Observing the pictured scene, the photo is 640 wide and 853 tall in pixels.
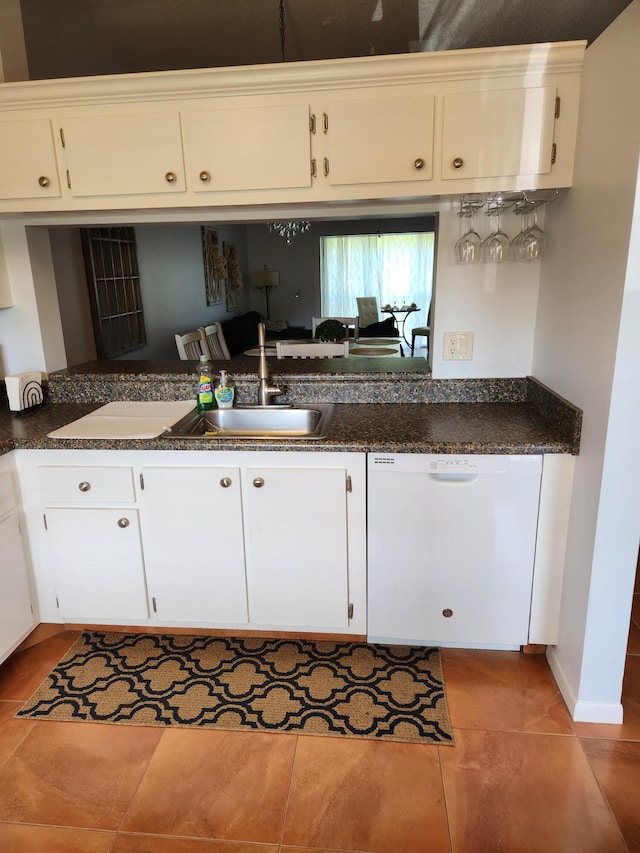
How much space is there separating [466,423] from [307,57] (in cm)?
241

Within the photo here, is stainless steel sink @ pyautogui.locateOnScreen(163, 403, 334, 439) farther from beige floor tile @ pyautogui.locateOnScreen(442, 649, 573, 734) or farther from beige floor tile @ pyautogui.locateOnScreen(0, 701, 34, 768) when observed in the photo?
beige floor tile @ pyautogui.locateOnScreen(0, 701, 34, 768)

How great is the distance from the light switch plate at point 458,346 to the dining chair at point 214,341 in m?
2.57

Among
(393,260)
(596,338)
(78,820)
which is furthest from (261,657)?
(393,260)

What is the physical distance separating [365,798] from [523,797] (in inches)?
17.3

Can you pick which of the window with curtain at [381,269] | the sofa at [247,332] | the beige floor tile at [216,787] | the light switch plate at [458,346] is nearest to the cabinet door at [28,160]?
the light switch plate at [458,346]

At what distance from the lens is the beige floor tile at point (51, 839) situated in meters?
1.41

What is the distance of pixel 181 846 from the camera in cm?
141

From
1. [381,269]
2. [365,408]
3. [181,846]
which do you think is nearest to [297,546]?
[365,408]

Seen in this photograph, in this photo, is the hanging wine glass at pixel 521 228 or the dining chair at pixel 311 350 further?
the dining chair at pixel 311 350

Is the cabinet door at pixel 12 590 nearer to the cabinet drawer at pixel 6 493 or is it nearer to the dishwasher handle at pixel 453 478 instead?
the cabinet drawer at pixel 6 493

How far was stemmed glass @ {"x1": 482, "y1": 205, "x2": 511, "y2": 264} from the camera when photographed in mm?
2027

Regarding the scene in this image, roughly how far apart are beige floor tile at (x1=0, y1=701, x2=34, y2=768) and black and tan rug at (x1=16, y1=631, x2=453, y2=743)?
0.12 ft

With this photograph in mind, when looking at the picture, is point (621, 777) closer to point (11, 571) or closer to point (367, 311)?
point (11, 571)

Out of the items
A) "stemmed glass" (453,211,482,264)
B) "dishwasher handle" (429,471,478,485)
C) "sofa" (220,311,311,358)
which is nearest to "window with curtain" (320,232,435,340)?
"sofa" (220,311,311,358)
